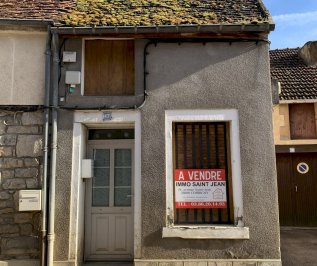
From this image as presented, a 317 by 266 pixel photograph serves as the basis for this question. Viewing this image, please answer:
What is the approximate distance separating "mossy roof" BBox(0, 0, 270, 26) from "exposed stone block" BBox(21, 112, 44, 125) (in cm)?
188

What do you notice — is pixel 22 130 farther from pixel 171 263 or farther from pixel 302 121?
pixel 302 121

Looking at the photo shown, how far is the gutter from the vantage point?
6078mm

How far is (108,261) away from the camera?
245 inches

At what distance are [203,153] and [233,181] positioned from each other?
77 cm

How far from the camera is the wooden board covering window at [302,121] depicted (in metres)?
11.8

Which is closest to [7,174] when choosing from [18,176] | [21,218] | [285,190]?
[18,176]

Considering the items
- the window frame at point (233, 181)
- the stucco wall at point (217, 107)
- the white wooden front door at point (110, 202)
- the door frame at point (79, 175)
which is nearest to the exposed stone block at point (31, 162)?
the door frame at point (79, 175)

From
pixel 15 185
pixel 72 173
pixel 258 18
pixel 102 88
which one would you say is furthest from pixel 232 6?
pixel 15 185

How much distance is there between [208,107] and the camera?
6125mm

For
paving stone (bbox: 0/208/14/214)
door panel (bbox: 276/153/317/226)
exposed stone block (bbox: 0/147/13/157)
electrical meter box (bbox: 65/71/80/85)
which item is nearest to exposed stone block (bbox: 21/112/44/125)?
exposed stone block (bbox: 0/147/13/157)

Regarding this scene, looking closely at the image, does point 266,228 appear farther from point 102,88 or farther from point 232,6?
point 232,6

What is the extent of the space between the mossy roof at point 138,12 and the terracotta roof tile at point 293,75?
18.6 feet

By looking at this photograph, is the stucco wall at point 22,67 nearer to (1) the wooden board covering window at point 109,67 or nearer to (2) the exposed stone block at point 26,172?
(1) the wooden board covering window at point 109,67

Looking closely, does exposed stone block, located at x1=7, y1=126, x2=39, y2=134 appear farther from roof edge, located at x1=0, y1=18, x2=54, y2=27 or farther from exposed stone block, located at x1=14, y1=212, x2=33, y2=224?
roof edge, located at x1=0, y1=18, x2=54, y2=27
